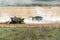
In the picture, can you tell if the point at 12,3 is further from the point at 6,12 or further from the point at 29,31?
the point at 29,31

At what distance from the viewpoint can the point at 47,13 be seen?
7.68ft

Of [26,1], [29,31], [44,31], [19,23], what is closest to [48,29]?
[44,31]

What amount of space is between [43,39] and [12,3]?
2.50 feet

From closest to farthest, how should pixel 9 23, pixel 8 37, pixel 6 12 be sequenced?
1. pixel 8 37
2. pixel 9 23
3. pixel 6 12

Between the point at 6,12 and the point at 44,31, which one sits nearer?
the point at 44,31

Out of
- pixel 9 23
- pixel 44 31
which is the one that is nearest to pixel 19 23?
pixel 9 23

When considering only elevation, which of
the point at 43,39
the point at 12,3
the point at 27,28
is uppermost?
the point at 12,3

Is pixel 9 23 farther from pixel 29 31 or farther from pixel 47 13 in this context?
pixel 47 13

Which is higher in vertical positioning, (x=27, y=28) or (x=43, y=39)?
(x=27, y=28)

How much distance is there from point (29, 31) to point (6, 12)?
57 cm

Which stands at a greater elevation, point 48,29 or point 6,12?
point 6,12

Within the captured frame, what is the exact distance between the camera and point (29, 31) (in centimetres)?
194

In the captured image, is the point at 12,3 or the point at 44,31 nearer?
the point at 44,31

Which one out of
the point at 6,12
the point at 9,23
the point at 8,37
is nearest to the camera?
the point at 8,37
